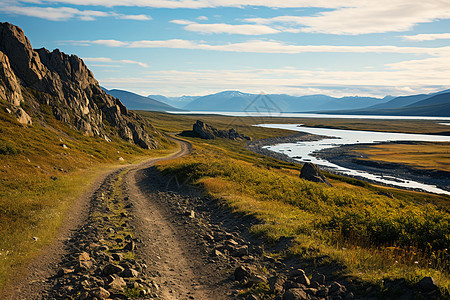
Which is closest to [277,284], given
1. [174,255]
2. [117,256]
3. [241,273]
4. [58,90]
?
A: [241,273]

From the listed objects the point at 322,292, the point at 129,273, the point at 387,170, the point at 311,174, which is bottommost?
the point at 387,170

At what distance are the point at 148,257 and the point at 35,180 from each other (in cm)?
2102

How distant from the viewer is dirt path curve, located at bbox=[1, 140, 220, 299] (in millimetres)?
9047

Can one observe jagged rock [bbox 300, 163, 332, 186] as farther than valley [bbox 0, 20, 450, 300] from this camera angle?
Yes

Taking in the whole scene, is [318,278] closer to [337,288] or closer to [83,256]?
[337,288]

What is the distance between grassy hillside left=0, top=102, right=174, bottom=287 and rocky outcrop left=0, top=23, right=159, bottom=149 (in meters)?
6.73

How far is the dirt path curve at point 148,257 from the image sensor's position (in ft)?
29.7

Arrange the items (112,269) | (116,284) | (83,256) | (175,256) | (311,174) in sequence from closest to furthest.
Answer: (116,284), (112,269), (83,256), (175,256), (311,174)

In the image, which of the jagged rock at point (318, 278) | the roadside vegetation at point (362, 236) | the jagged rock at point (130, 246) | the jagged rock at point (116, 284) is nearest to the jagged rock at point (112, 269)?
the jagged rock at point (116, 284)

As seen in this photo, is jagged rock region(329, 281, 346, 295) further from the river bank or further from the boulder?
the river bank

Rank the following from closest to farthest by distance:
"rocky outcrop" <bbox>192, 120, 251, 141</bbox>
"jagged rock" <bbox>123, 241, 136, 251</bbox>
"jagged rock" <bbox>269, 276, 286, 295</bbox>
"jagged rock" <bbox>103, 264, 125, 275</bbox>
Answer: "jagged rock" <bbox>269, 276, 286, 295</bbox>
"jagged rock" <bbox>103, 264, 125, 275</bbox>
"jagged rock" <bbox>123, 241, 136, 251</bbox>
"rocky outcrop" <bbox>192, 120, 251, 141</bbox>

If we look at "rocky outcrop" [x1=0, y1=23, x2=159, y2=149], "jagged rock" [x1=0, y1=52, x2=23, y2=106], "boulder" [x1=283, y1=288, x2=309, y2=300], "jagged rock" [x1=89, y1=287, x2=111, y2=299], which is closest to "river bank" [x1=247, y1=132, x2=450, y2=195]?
"rocky outcrop" [x1=0, y1=23, x2=159, y2=149]

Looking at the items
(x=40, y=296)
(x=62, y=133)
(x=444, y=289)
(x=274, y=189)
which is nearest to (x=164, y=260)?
(x=40, y=296)

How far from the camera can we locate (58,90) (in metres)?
72.2
